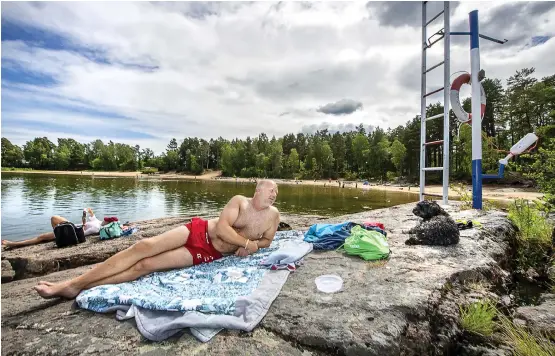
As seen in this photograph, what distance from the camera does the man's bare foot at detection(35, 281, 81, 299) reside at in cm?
301

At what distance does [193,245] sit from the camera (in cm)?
394

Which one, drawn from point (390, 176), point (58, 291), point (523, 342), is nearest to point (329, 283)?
point (523, 342)

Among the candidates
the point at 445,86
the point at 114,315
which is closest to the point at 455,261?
the point at 114,315

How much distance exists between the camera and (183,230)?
378 centimetres

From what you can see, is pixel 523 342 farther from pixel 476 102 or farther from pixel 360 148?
pixel 360 148

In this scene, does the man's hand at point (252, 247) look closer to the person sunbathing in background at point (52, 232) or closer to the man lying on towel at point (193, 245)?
the man lying on towel at point (193, 245)

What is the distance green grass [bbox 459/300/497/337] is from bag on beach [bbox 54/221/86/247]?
7.96m

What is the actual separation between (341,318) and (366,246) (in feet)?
6.08

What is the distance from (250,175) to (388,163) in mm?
42249

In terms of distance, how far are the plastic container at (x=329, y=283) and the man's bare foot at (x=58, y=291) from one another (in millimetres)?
2625

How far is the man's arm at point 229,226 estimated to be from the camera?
399 cm

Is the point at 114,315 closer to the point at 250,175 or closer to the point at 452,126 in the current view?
the point at 452,126

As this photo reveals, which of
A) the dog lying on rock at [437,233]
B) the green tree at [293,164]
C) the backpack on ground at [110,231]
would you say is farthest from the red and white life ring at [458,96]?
the green tree at [293,164]

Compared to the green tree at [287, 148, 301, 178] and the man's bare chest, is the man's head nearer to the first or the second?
the man's bare chest
